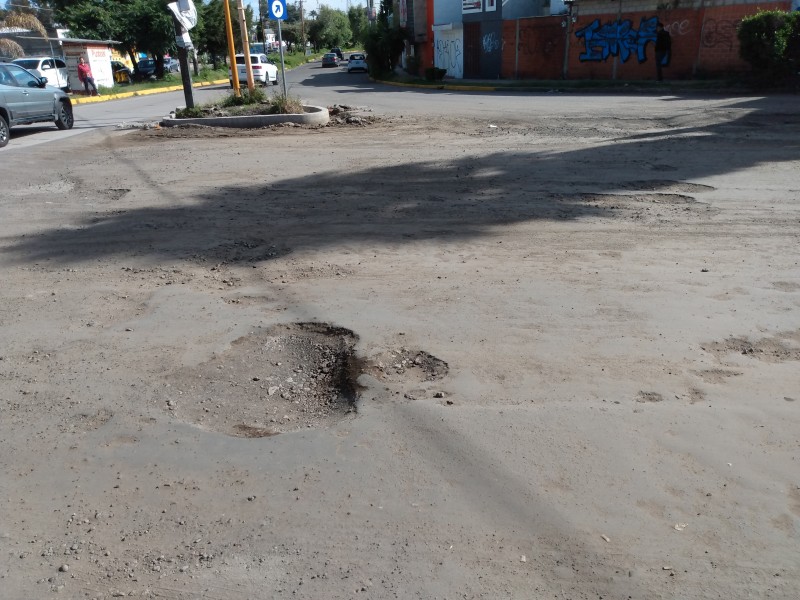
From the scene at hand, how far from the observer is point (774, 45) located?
21.4 meters

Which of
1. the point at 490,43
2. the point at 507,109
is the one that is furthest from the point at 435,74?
the point at 507,109

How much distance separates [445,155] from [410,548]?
9167mm

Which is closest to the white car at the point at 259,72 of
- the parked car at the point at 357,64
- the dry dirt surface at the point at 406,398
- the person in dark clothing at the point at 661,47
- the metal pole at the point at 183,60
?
the parked car at the point at 357,64

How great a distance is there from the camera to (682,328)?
4.87 meters

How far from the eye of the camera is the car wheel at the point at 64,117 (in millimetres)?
18000

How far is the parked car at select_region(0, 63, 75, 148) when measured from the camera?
15.5 metres

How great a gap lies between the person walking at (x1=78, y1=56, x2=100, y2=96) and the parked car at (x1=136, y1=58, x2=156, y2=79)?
1340 centimetres

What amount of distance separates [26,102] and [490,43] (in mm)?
24985

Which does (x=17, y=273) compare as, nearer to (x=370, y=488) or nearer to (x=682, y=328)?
(x=370, y=488)

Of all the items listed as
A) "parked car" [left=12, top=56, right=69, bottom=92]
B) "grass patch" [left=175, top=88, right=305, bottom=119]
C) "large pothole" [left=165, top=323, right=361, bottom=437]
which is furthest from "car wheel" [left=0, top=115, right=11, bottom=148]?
"parked car" [left=12, top=56, right=69, bottom=92]

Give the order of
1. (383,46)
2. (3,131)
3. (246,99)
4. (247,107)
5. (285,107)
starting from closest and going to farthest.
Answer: (3,131)
(285,107)
(247,107)
(246,99)
(383,46)

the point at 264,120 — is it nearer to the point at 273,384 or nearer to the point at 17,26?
the point at 273,384

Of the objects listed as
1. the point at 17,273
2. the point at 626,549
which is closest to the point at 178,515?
the point at 626,549

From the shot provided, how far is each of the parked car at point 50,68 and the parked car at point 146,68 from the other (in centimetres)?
1186
